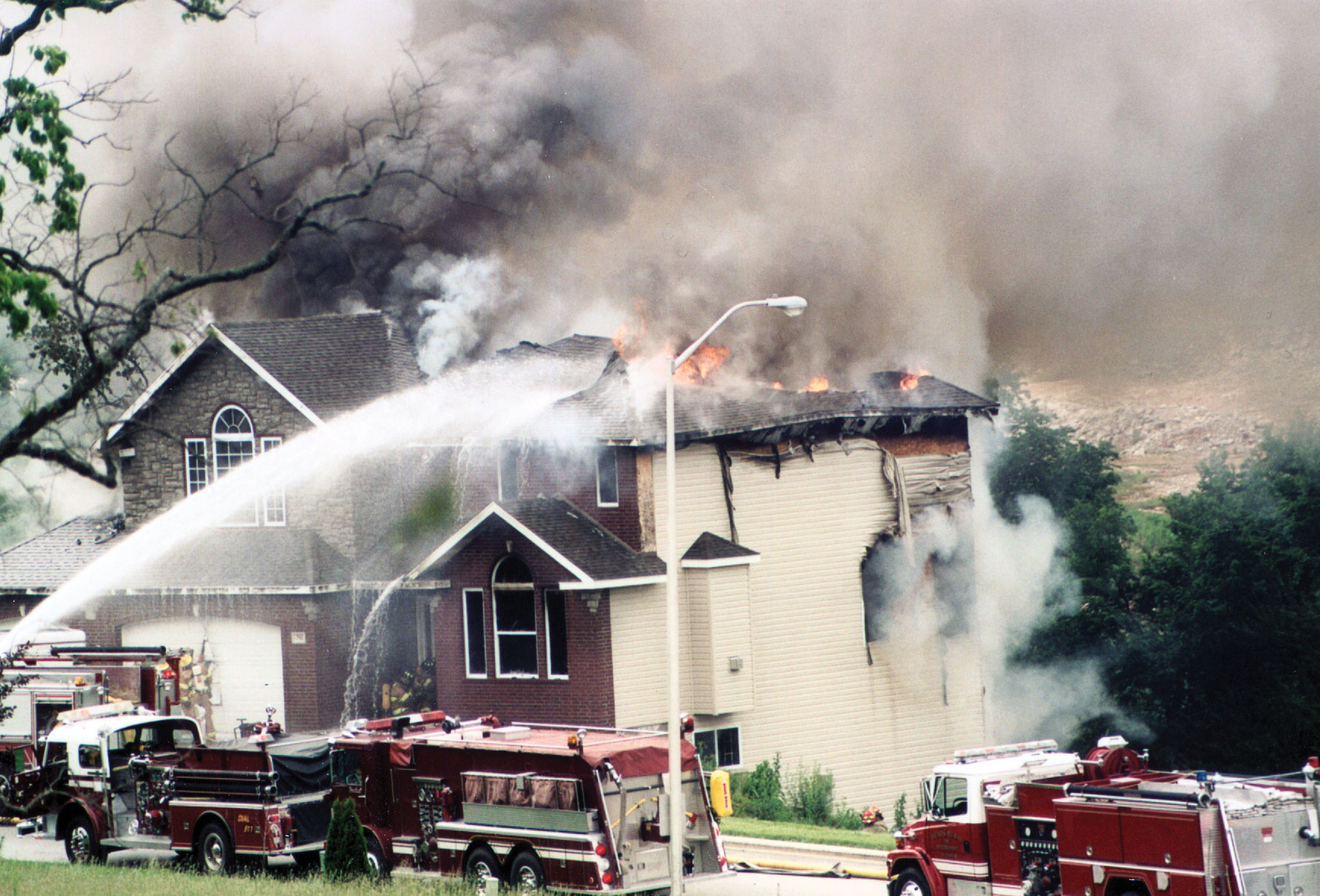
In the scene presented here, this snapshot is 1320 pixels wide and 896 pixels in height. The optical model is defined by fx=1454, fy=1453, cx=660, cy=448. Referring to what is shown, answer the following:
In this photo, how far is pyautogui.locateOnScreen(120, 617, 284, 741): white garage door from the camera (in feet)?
104

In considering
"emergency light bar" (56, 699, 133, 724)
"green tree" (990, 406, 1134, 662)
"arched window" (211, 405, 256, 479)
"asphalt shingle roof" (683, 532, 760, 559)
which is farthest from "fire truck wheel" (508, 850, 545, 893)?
"green tree" (990, 406, 1134, 662)

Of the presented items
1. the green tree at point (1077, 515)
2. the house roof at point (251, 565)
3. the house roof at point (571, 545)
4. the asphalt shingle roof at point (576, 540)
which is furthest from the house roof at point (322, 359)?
the green tree at point (1077, 515)

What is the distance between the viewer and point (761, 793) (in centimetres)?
2867

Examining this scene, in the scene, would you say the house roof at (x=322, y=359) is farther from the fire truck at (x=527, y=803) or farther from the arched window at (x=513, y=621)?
the fire truck at (x=527, y=803)

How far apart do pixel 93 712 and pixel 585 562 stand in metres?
9.16

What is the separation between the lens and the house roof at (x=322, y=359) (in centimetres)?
3306

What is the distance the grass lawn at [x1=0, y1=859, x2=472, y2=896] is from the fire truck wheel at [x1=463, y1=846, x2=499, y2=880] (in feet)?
0.75

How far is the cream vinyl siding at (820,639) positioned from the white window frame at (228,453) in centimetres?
995

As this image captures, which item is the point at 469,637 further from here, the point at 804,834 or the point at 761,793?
the point at 804,834

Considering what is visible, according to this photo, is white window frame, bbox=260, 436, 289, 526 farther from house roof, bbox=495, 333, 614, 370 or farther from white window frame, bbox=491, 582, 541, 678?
white window frame, bbox=491, 582, 541, 678

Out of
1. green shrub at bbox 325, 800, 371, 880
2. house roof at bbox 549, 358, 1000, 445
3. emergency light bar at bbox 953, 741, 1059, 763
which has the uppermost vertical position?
house roof at bbox 549, 358, 1000, 445

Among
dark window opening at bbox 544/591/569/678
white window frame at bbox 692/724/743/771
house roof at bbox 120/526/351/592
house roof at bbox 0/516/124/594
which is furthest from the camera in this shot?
house roof at bbox 0/516/124/594

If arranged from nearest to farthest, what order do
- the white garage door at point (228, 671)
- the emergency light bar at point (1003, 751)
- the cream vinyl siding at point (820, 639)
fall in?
the emergency light bar at point (1003, 751) → the cream vinyl siding at point (820, 639) → the white garage door at point (228, 671)

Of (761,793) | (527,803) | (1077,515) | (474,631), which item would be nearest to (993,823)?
(527,803)
